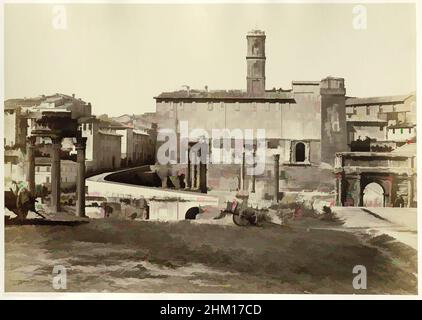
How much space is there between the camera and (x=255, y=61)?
4527 mm

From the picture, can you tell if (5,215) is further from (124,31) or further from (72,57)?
(124,31)

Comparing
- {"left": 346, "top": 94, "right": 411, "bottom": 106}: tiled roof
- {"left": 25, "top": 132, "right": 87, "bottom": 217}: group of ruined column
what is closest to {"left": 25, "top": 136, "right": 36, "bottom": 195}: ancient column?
{"left": 25, "top": 132, "right": 87, "bottom": 217}: group of ruined column

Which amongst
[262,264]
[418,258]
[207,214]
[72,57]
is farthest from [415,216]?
[72,57]

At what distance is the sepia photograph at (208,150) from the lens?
4508mm

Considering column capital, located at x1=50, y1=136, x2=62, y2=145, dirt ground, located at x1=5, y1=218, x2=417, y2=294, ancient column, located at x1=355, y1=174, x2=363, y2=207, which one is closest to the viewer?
Result: dirt ground, located at x1=5, y1=218, x2=417, y2=294

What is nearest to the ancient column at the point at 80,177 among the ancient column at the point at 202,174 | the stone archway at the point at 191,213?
the stone archway at the point at 191,213

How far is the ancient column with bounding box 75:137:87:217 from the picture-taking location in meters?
4.62

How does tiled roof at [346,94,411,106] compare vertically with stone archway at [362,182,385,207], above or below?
above

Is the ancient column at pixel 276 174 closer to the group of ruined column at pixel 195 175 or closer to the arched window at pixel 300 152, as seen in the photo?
the arched window at pixel 300 152

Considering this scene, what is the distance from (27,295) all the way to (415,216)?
3175 mm

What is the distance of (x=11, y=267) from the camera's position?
4.57 m

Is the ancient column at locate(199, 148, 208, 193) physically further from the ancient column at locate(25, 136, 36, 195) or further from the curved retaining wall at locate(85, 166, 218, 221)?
the ancient column at locate(25, 136, 36, 195)

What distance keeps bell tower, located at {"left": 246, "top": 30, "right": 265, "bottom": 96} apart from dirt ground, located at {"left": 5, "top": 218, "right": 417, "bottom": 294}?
3.81ft

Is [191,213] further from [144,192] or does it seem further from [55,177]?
[55,177]
